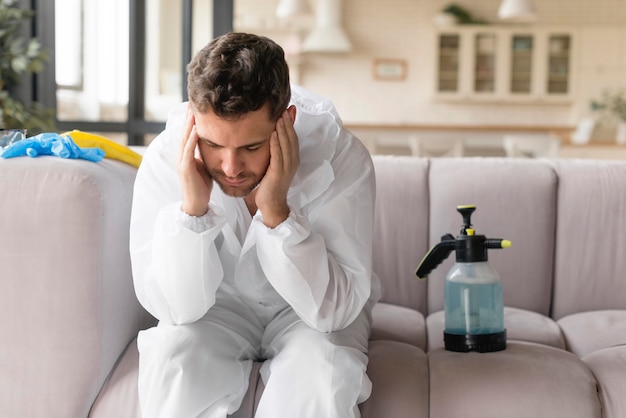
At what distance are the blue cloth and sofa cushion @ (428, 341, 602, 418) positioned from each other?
93 centimetres

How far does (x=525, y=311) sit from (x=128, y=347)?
1.15 metres

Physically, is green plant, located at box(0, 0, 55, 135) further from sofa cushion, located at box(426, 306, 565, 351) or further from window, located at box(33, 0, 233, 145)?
sofa cushion, located at box(426, 306, 565, 351)

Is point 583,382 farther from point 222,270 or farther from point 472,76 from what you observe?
point 472,76

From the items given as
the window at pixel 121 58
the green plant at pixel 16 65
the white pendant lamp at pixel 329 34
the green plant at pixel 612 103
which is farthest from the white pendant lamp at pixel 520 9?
the green plant at pixel 16 65

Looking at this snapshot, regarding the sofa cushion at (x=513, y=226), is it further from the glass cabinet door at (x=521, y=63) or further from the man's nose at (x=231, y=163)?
the glass cabinet door at (x=521, y=63)

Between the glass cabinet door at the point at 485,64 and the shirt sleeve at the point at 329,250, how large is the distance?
740cm

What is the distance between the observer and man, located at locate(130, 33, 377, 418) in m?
1.53

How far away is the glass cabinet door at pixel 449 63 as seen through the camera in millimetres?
8812

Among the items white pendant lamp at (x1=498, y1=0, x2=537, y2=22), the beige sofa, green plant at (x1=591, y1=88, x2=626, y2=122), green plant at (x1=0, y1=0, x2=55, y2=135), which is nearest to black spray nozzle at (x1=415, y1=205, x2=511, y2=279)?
the beige sofa

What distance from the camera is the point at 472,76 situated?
879cm

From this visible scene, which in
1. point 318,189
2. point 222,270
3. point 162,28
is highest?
point 162,28

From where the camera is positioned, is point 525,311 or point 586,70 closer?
point 525,311

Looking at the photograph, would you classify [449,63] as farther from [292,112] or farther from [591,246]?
[292,112]

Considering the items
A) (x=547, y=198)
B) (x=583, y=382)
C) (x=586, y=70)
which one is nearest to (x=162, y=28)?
(x=547, y=198)
